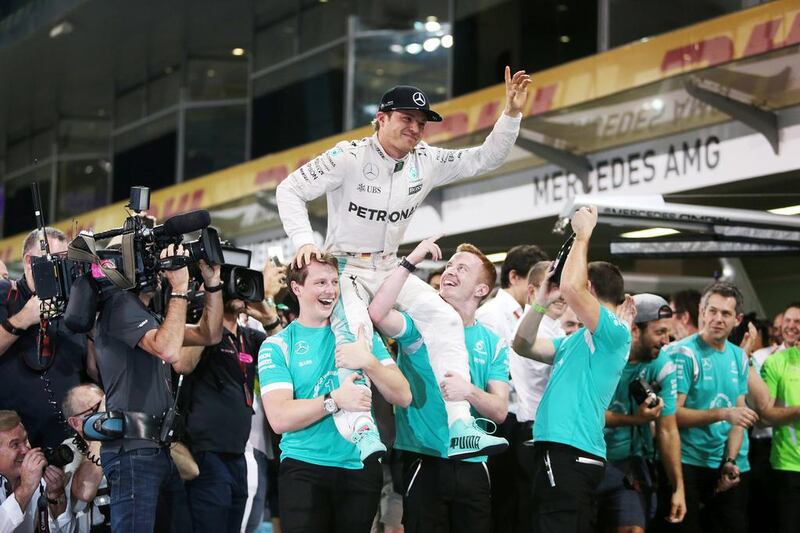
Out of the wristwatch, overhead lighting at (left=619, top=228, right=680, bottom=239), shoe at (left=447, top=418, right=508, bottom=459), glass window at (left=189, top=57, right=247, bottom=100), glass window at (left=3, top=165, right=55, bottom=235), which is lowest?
shoe at (left=447, top=418, right=508, bottom=459)

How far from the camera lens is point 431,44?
1477cm

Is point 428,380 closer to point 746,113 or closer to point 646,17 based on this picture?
point 746,113

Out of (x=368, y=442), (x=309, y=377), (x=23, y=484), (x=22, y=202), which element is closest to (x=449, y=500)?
(x=368, y=442)

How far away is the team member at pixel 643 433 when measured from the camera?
21.5 ft

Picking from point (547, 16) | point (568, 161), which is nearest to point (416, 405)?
point (568, 161)

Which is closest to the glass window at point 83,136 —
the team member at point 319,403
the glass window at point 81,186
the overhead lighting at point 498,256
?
the glass window at point 81,186

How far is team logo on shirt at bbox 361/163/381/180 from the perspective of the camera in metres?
5.41

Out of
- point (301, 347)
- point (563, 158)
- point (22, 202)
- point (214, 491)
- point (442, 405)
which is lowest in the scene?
point (214, 491)

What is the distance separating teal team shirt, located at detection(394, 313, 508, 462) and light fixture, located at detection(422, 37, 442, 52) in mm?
9450

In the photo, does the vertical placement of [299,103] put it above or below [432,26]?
below

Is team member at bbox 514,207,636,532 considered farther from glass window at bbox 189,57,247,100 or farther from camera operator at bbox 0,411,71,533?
glass window at bbox 189,57,247,100

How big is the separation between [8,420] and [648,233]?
634cm

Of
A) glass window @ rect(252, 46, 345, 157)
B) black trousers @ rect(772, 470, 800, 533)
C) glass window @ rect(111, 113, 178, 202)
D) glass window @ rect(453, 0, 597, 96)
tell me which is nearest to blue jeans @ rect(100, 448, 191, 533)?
black trousers @ rect(772, 470, 800, 533)

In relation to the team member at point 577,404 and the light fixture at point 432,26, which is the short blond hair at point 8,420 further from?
the light fixture at point 432,26
